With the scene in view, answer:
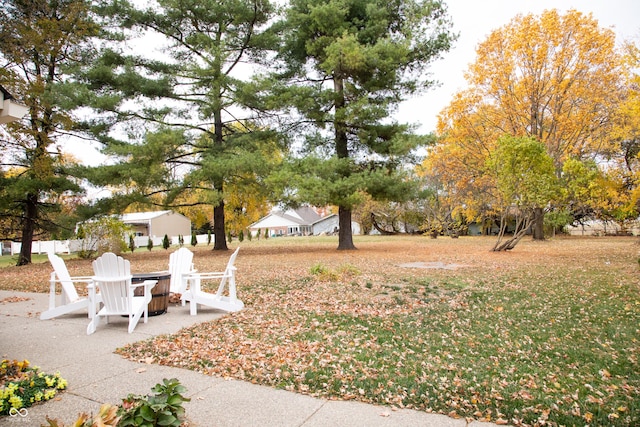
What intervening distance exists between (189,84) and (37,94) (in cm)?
676

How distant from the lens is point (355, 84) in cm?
1745

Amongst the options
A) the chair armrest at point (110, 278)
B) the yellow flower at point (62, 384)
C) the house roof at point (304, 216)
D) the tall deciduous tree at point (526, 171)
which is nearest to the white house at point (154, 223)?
the house roof at point (304, 216)

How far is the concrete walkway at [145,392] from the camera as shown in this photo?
2.78m

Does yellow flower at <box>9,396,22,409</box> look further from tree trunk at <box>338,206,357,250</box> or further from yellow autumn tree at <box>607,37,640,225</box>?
tree trunk at <box>338,206,357,250</box>

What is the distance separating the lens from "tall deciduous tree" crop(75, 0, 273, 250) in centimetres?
1605

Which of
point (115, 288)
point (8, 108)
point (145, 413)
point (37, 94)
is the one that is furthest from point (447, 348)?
point (37, 94)

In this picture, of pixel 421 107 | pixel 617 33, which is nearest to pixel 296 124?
pixel 421 107

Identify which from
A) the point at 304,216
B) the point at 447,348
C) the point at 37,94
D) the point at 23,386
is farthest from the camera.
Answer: the point at 304,216

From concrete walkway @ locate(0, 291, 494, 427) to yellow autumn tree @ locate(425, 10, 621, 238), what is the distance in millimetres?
19220

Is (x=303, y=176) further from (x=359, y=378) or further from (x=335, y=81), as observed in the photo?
(x=359, y=378)

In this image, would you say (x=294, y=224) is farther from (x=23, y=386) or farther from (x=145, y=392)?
(x=23, y=386)

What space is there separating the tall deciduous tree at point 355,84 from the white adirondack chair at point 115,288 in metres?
9.78

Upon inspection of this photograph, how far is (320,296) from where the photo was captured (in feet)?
24.2

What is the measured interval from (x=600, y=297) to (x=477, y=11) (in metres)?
11.0
